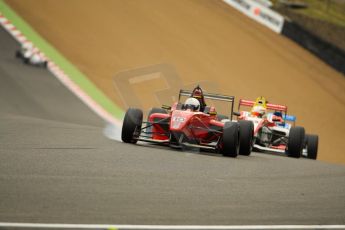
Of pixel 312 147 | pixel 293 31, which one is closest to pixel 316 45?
pixel 293 31

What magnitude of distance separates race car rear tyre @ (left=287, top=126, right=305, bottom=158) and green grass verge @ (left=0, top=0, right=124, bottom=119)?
578 centimetres

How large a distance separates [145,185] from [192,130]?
196 inches

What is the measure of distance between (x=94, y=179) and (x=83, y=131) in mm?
6547

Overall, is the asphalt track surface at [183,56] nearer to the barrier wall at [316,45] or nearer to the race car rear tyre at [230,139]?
the barrier wall at [316,45]

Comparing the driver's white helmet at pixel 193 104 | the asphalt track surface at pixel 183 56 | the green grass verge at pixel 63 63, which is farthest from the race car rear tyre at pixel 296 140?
the green grass verge at pixel 63 63

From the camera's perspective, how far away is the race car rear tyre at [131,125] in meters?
12.7

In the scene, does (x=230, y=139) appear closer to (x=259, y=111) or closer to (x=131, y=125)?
(x=131, y=125)

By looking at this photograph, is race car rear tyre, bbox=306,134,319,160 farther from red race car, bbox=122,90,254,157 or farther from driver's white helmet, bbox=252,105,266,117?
red race car, bbox=122,90,254,157

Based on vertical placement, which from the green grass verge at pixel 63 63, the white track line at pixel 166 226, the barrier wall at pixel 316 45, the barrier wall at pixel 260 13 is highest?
the barrier wall at pixel 260 13

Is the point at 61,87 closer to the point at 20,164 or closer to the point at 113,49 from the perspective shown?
the point at 113,49

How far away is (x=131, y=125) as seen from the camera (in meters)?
12.7

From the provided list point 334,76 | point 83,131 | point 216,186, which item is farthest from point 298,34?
point 216,186

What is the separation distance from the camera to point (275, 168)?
11.4 metres

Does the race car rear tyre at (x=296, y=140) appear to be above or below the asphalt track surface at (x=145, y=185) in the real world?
above
